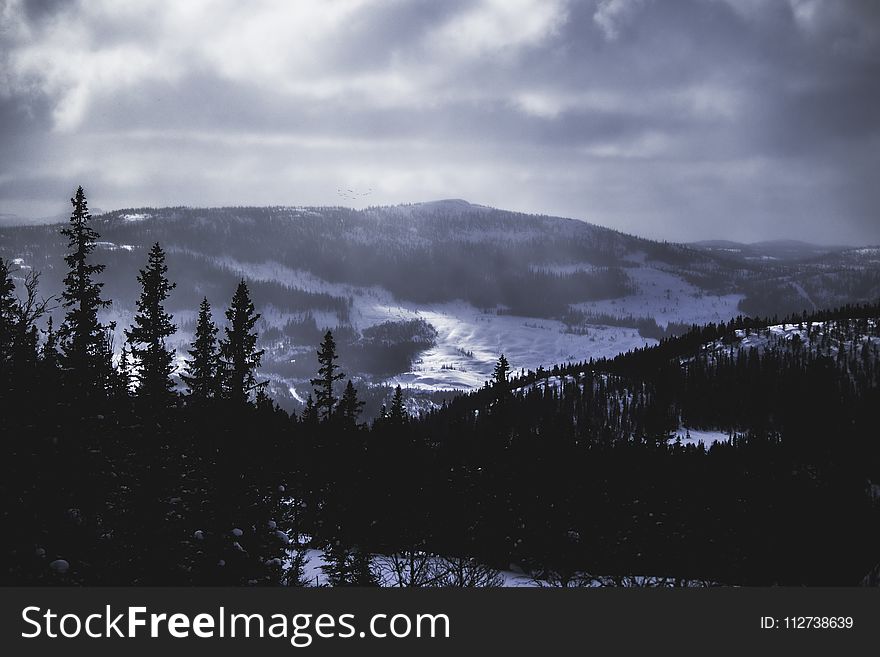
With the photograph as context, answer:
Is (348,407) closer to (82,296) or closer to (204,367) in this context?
(204,367)

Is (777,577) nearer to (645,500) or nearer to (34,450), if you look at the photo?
(645,500)

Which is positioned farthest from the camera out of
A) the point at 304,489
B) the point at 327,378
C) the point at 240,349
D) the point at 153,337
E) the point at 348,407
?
the point at 304,489

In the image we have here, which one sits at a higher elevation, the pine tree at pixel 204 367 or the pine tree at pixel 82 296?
the pine tree at pixel 82 296

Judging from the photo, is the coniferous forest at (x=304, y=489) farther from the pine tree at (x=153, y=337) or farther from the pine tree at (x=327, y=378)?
the pine tree at (x=327, y=378)

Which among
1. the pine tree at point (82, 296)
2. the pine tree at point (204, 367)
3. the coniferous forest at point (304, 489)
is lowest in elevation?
the coniferous forest at point (304, 489)

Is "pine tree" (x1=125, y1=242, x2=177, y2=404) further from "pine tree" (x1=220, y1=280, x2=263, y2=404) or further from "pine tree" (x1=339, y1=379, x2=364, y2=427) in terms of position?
"pine tree" (x1=339, y1=379, x2=364, y2=427)

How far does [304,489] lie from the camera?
5894 centimetres

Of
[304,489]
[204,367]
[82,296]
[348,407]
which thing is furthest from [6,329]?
[304,489]

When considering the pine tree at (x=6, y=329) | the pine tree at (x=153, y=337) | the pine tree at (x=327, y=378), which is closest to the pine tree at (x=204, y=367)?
the pine tree at (x=153, y=337)

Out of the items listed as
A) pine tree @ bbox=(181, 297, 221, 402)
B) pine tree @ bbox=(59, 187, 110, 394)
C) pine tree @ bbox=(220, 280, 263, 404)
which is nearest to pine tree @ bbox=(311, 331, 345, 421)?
pine tree @ bbox=(181, 297, 221, 402)

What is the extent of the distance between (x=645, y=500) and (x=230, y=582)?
208 feet

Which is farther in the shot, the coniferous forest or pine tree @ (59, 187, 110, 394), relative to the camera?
pine tree @ (59, 187, 110, 394)

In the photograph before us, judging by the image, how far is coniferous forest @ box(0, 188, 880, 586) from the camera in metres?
22.6

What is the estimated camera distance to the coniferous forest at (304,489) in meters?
22.6
